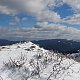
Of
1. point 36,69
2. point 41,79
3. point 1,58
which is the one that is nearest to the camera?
point 41,79

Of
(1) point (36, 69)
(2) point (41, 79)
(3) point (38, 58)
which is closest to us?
(2) point (41, 79)

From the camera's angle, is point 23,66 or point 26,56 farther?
point 26,56

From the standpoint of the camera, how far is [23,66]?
14328mm

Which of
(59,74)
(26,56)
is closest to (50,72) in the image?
(59,74)

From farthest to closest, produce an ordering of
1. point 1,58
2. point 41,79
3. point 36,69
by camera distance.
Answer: point 1,58, point 36,69, point 41,79

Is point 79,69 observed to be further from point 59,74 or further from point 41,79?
point 41,79

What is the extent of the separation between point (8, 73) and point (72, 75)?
4.31 meters

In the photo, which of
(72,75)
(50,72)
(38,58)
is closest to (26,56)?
(38,58)

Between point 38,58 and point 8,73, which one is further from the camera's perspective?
point 38,58

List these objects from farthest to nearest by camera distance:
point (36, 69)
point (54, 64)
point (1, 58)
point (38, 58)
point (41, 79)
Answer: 1. point (1, 58)
2. point (38, 58)
3. point (54, 64)
4. point (36, 69)
5. point (41, 79)

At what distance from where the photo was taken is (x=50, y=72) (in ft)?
44.0

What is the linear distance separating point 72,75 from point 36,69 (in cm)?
240

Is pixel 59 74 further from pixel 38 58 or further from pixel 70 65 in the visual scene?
pixel 38 58

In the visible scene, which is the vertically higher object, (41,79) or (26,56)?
(26,56)
